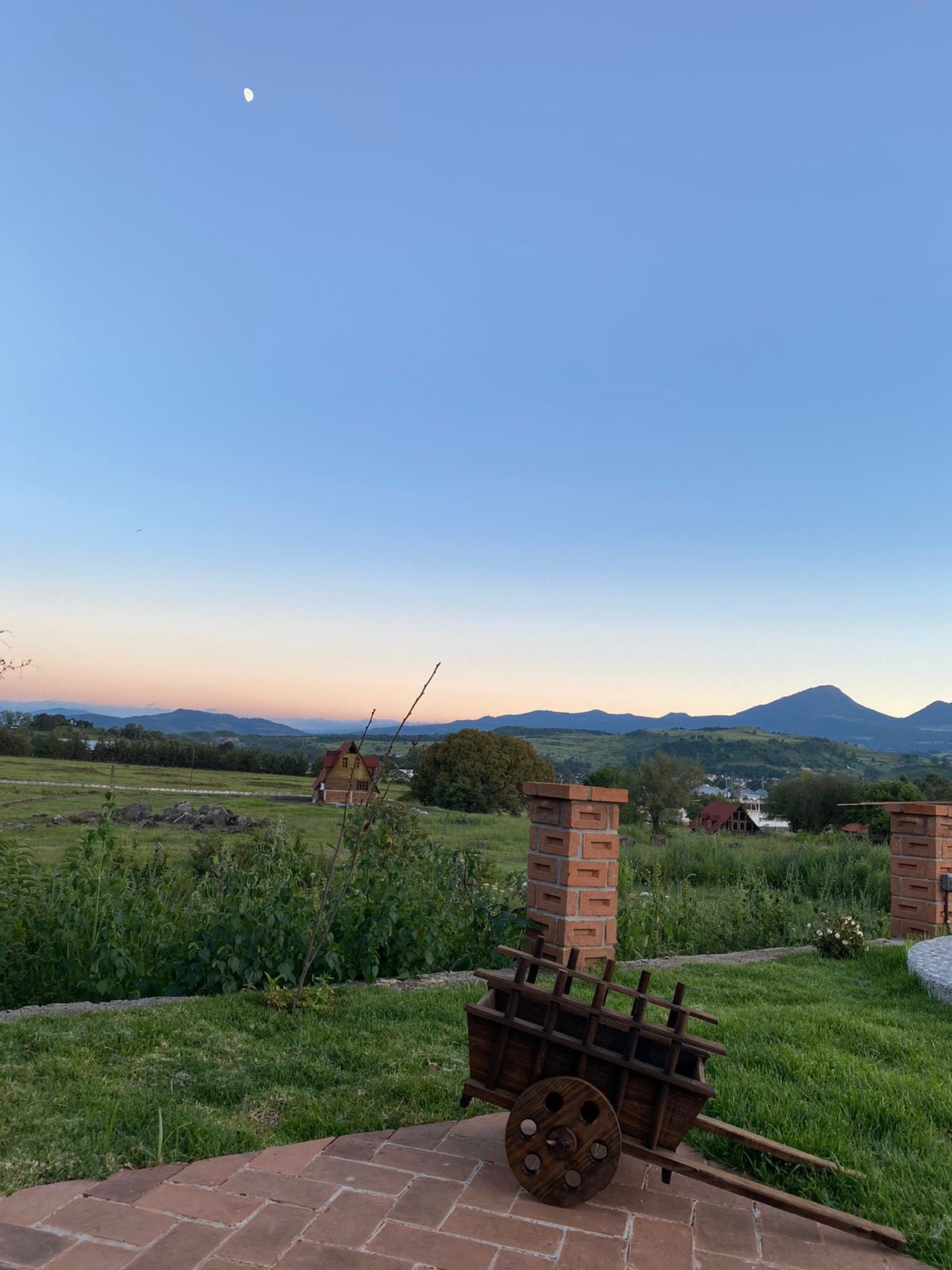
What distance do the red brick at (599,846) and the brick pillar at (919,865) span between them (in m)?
3.60

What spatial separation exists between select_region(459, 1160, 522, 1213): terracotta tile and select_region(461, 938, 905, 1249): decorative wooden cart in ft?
0.29

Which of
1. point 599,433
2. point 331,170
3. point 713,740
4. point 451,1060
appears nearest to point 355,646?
point 599,433

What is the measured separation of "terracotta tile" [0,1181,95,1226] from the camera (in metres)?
2.17

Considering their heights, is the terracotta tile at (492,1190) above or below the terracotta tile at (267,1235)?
below

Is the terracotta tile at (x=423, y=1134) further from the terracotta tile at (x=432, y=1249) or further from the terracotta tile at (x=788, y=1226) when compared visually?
the terracotta tile at (x=788, y=1226)

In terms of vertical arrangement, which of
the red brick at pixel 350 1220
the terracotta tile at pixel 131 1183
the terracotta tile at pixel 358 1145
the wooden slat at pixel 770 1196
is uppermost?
the wooden slat at pixel 770 1196

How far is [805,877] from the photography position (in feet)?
37.4

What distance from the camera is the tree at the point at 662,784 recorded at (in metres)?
38.4

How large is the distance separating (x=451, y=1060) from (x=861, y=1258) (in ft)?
5.87

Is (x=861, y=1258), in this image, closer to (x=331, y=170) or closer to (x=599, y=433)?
(x=331, y=170)

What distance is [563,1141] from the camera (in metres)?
2.34

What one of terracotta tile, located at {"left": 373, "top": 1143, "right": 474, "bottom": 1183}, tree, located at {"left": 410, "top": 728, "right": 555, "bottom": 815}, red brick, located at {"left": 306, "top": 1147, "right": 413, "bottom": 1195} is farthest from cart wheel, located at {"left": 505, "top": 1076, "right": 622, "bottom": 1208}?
tree, located at {"left": 410, "top": 728, "right": 555, "bottom": 815}

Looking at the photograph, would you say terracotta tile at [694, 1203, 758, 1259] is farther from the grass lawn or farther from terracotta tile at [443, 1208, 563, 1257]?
terracotta tile at [443, 1208, 563, 1257]

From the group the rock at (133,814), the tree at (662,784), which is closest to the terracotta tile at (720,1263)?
the rock at (133,814)
